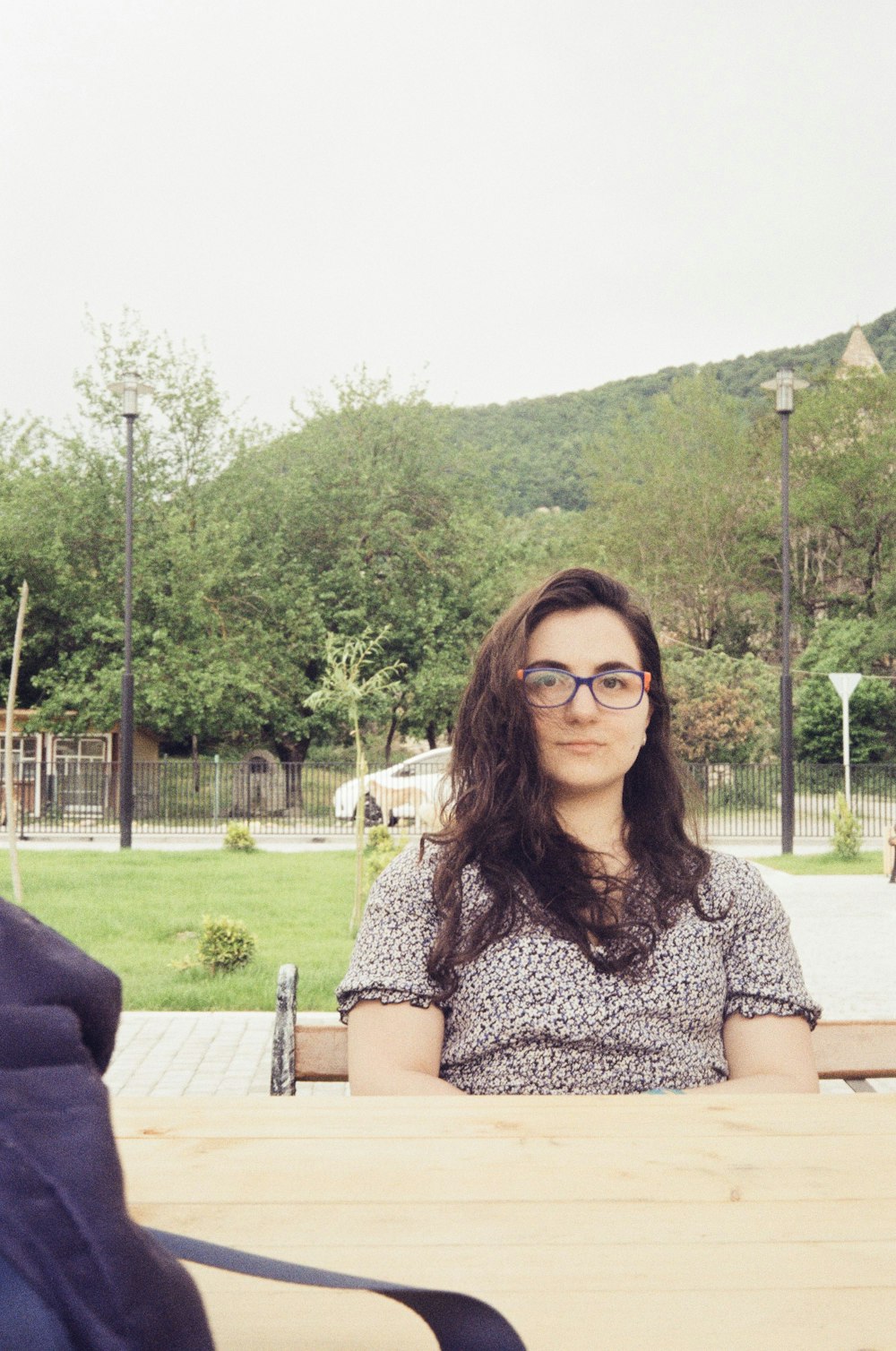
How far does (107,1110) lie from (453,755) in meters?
1.76

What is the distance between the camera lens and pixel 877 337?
212 ft

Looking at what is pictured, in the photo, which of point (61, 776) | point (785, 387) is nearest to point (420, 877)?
point (785, 387)

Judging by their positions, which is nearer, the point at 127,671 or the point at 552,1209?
the point at 552,1209

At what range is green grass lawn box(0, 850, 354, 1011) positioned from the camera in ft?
26.2

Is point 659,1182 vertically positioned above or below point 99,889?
above

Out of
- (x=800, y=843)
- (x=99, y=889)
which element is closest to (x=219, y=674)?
(x=800, y=843)

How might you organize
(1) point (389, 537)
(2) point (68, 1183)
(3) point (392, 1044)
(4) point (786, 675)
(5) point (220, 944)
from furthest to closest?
(1) point (389, 537), (4) point (786, 675), (5) point (220, 944), (3) point (392, 1044), (2) point (68, 1183)

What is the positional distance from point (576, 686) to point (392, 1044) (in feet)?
2.22

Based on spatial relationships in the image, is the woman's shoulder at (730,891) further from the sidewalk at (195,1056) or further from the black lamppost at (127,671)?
the black lamppost at (127,671)

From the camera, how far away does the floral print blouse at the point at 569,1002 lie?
2010 millimetres

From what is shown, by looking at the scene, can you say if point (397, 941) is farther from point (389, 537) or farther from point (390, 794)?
point (389, 537)

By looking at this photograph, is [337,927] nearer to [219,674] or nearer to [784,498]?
[784,498]

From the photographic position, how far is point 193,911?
37.6 ft

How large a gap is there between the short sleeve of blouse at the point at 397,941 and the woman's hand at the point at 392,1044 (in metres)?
0.02
